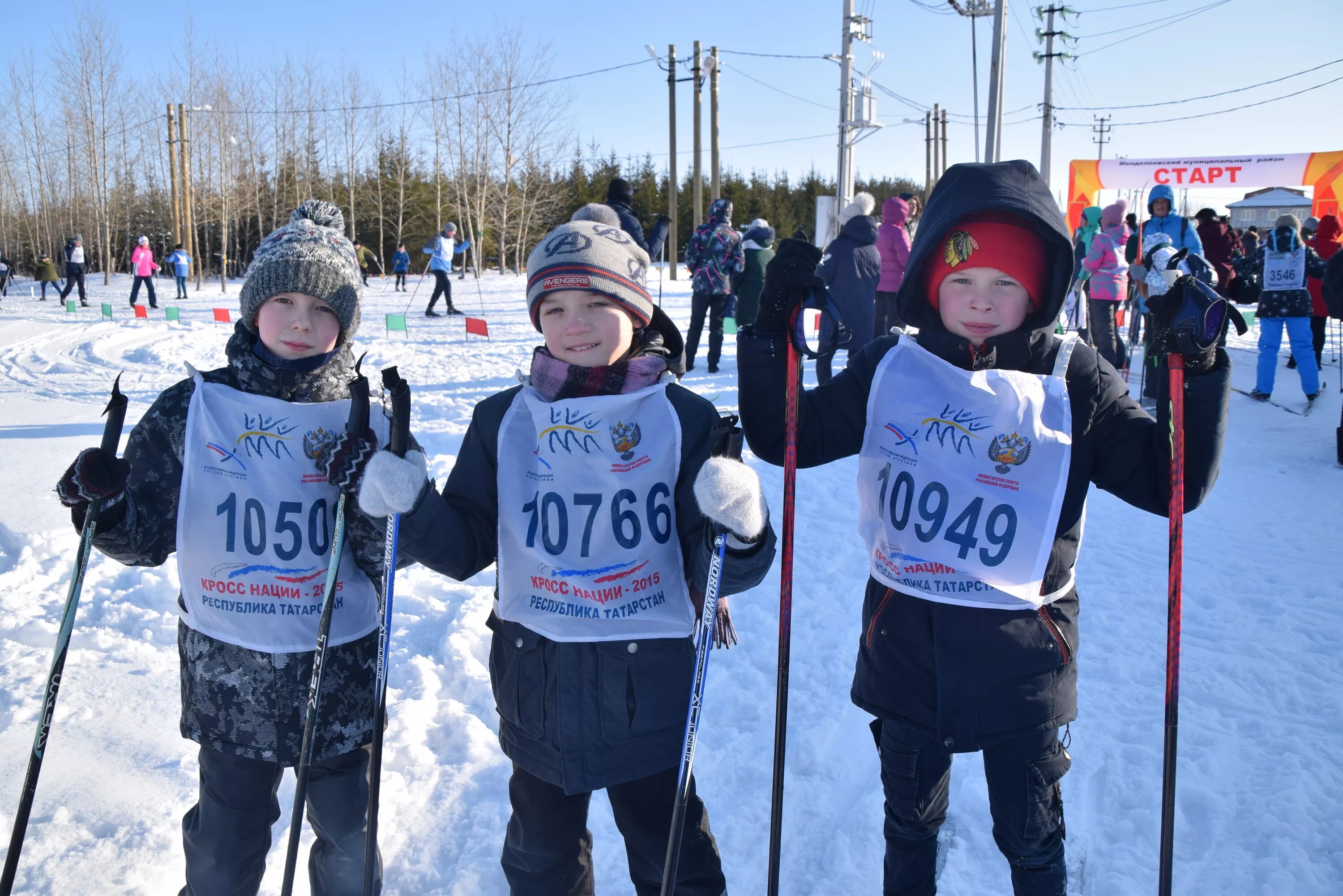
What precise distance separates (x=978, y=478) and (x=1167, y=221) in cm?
908

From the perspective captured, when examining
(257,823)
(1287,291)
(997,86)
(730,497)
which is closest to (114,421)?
(257,823)

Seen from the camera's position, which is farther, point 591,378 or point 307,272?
point 307,272

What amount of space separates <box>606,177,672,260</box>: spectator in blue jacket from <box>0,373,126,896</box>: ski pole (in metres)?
5.90

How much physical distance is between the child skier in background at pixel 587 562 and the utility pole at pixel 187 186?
1223 inches

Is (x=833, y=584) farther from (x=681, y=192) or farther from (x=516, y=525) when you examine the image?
(x=681, y=192)

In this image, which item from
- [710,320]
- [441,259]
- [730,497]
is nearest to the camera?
[730,497]

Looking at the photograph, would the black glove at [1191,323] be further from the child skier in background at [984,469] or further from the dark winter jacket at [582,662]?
the dark winter jacket at [582,662]

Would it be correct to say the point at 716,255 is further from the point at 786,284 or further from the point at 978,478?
the point at 978,478

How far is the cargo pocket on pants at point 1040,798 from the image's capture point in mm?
1896

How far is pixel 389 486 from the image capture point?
1.69m

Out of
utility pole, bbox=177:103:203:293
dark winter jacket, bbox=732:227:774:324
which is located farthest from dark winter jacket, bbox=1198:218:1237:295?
utility pole, bbox=177:103:203:293

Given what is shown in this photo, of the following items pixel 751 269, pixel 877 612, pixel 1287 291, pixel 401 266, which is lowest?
pixel 877 612

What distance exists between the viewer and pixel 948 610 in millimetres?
1918

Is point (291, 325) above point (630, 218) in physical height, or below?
below
